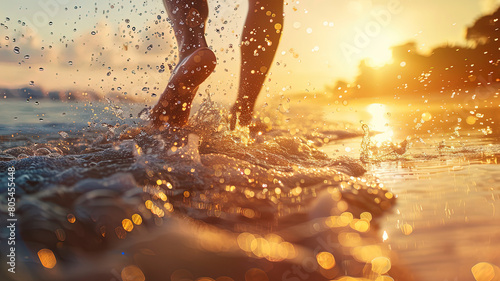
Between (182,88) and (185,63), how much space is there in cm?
12

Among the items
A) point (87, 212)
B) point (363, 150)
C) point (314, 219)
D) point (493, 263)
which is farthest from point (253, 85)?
point (493, 263)

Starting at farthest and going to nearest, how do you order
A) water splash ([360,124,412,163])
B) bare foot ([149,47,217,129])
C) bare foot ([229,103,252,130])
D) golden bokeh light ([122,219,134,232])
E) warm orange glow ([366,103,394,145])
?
warm orange glow ([366,103,394,145])
bare foot ([229,103,252,130])
water splash ([360,124,412,163])
bare foot ([149,47,217,129])
golden bokeh light ([122,219,134,232])

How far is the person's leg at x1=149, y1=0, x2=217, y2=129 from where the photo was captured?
177 cm

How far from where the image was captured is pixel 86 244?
0.82 metres

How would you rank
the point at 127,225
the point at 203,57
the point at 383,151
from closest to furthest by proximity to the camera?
the point at 127,225 → the point at 203,57 → the point at 383,151

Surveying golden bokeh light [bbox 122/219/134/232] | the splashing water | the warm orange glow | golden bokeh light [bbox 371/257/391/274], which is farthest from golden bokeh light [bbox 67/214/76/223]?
the warm orange glow

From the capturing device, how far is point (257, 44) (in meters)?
2.21

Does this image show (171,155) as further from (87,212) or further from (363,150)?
(363,150)

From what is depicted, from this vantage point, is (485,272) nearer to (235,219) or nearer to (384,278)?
(384,278)

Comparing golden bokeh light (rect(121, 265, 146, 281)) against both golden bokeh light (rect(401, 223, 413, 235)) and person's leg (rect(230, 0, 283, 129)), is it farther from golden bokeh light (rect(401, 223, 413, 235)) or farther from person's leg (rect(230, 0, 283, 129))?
person's leg (rect(230, 0, 283, 129))

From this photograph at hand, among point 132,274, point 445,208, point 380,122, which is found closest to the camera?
point 132,274

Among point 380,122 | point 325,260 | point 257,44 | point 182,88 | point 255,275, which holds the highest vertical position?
point 380,122

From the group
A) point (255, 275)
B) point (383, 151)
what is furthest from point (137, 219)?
point (383, 151)

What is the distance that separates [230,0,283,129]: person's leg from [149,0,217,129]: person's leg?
317 millimetres
